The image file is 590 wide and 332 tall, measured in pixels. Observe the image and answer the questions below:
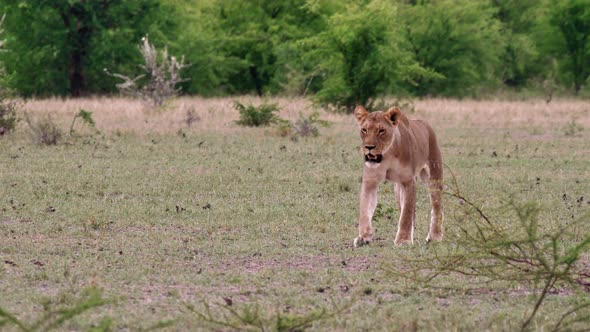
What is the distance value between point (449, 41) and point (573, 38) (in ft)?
19.9

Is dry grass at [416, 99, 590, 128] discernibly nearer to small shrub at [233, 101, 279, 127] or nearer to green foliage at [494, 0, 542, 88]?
small shrub at [233, 101, 279, 127]

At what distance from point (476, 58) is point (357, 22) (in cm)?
2030

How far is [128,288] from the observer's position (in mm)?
7969

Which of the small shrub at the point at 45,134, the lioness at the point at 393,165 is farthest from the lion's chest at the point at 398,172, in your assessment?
the small shrub at the point at 45,134

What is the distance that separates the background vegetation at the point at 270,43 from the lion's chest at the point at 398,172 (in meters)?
26.7

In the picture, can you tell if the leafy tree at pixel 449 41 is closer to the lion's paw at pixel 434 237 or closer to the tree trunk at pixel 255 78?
the tree trunk at pixel 255 78

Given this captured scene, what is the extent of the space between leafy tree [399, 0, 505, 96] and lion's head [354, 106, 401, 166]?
4208 cm

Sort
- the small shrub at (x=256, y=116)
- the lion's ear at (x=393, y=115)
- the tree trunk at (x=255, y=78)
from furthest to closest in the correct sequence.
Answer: the tree trunk at (x=255, y=78), the small shrub at (x=256, y=116), the lion's ear at (x=393, y=115)

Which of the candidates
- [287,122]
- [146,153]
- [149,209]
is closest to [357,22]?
[287,122]

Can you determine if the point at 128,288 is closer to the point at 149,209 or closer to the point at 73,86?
the point at 149,209

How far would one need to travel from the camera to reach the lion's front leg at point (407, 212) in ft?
31.7

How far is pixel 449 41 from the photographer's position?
52656mm

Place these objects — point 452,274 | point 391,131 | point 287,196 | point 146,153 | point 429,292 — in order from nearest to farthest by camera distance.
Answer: point 429,292, point 452,274, point 391,131, point 287,196, point 146,153

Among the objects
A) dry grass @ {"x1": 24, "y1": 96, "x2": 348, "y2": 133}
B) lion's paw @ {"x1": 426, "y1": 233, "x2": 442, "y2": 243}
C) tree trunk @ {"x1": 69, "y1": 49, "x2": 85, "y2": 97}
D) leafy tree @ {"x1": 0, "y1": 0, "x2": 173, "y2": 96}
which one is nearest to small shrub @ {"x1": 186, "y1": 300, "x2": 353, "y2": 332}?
lion's paw @ {"x1": 426, "y1": 233, "x2": 442, "y2": 243}
